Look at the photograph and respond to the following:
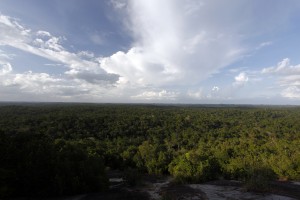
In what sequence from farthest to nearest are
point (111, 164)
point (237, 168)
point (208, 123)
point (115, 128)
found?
point (208, 123), point (115, 128), point (111, 164), point (237, 168)

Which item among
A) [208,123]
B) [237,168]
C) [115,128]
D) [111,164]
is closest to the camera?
[237,168]

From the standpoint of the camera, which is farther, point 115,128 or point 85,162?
point 115,128

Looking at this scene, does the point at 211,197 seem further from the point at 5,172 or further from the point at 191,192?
the point at 5,172

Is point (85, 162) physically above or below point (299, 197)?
above

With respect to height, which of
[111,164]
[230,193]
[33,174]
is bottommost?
[111,164]

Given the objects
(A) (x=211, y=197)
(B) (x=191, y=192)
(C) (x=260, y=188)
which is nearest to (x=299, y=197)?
(C) (x=260, y=188)

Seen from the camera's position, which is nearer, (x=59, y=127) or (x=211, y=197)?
(x=211, y=197)

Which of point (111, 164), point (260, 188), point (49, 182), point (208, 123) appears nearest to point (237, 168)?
point (260, 188)

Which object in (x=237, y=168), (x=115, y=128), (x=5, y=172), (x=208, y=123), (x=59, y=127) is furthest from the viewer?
(x=208, y=123)

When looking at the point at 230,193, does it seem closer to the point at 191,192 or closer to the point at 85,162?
the point at 191,192
